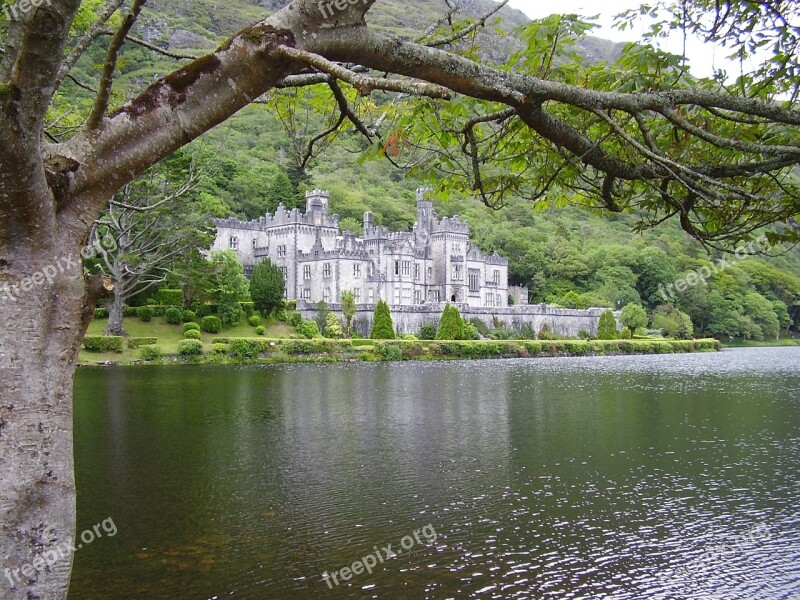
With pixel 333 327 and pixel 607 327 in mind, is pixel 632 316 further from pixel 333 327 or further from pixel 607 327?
pixel 333 327

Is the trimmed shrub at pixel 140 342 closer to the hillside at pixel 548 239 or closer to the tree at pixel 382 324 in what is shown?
the tree at pixel 382 324

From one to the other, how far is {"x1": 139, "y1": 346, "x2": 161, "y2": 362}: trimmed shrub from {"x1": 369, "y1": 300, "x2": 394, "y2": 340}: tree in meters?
19.7

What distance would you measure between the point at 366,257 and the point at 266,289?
639 inches

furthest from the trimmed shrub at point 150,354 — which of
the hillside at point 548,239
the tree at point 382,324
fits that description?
the hillside at point 548,239

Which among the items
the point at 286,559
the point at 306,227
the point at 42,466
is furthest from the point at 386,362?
the point at 42,466

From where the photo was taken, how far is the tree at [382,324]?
191 ft

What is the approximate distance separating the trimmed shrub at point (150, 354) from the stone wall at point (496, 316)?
18.1 meters

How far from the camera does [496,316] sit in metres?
70.2

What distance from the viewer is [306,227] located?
235ft

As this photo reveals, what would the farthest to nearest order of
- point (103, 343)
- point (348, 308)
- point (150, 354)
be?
point (348, 308), point (150, 354), point (103, 343)

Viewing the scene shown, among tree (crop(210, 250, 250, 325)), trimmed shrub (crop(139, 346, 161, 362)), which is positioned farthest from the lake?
tree (crop(210, 250, 250, 325))

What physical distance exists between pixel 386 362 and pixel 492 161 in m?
43.0

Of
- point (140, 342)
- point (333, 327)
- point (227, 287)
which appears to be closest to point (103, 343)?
point (140, 342)

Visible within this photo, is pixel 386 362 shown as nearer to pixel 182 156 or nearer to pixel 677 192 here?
pixel 182 156
